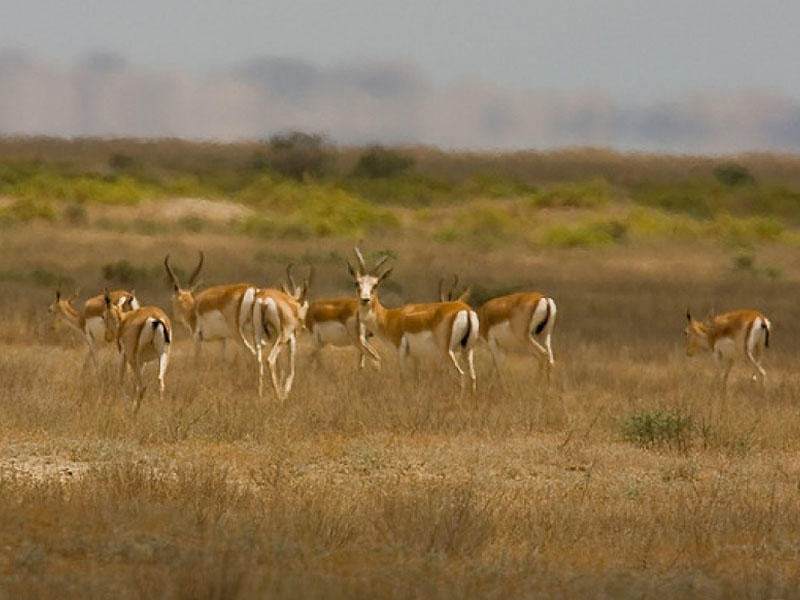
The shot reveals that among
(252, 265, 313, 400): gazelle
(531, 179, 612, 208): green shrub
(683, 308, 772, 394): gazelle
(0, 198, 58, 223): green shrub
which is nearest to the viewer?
(252, 265, 313, 400): gazelle

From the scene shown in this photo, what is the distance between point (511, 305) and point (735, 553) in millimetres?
9185

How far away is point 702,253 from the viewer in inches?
1586

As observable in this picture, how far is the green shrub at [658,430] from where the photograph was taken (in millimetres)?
12688

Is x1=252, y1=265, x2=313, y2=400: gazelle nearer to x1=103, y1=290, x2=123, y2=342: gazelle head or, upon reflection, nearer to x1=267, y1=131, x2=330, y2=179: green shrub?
x1=103, y1=290, x2=123, y2=342: gazelle head

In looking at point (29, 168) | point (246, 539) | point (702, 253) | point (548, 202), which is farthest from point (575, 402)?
point (29, 168)

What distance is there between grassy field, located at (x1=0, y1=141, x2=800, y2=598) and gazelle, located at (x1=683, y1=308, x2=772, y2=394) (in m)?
0.33

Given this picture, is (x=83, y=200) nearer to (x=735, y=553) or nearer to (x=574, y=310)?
(x=574, y=310)

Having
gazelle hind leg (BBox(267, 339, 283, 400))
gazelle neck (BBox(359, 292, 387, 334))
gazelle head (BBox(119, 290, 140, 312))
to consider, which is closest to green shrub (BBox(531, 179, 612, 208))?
gazelle neck (BBox(359, 292, 387, 334))

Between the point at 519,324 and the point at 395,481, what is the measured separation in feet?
21.9

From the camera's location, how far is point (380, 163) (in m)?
76.2

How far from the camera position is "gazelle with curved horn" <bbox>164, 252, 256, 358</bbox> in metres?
16.8

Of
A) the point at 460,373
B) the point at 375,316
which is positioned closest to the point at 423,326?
the point at 460,373

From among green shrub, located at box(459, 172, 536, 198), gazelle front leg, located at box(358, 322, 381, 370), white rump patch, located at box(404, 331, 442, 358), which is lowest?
green shrub, located at box(459, 172, 536, 198)

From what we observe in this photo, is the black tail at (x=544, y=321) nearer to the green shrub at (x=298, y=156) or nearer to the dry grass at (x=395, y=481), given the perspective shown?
the dry grass at (x=395, y=481)
